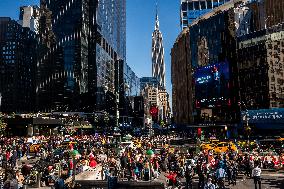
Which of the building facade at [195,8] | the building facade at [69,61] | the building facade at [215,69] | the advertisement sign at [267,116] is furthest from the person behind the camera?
the building facade at [195,8]

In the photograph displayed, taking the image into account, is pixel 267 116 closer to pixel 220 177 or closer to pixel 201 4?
pixel 220 177

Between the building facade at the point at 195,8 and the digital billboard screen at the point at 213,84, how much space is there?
9169cm

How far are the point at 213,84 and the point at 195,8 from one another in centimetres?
10126

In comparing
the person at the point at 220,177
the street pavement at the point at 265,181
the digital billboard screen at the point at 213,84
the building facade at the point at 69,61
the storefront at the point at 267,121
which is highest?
the building facade at the point at 69,61

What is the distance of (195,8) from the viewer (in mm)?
181750

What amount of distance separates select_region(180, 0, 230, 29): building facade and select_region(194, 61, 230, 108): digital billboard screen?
91693mm

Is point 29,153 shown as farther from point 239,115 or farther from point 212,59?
point 212,59

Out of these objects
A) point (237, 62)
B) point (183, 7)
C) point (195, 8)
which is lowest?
point (237, 62)

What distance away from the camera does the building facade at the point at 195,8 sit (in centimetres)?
17900

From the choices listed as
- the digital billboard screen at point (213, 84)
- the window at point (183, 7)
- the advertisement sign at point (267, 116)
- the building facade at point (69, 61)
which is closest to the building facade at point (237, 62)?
the digital billboard screen at point (213, 84)

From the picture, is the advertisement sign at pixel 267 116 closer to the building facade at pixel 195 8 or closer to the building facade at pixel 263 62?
the building facade at pixel 263 62

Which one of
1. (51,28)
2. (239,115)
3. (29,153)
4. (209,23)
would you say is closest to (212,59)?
(209,23)

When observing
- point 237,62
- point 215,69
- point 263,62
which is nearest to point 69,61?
point 215,69

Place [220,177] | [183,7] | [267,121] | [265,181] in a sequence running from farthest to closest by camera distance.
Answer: [183,7], [267,121], [265,181], [220,177]
